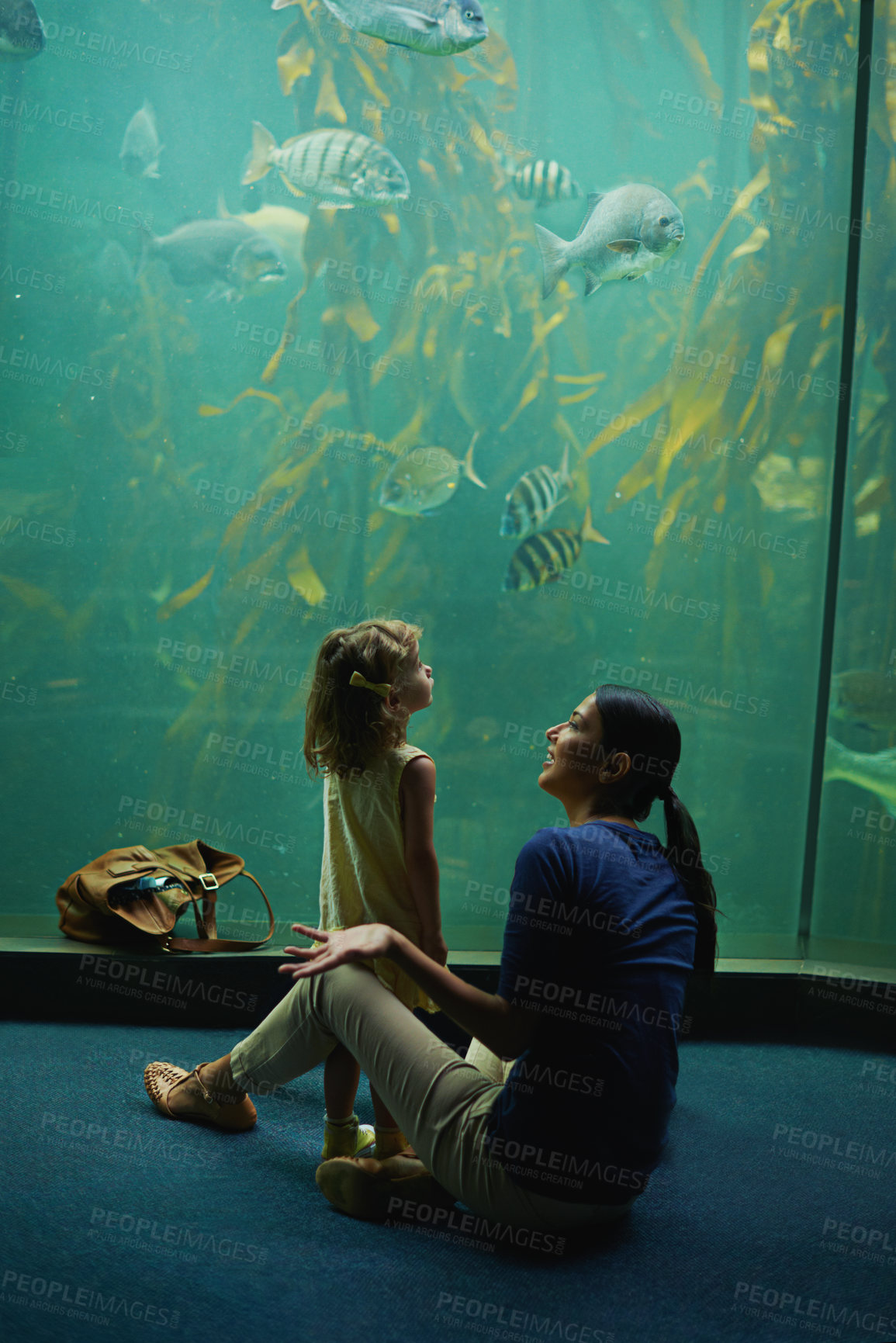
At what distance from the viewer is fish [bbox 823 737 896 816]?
3.69m

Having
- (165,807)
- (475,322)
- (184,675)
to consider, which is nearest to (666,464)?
(475,322)

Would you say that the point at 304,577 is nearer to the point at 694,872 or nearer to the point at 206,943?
the point at 206,943

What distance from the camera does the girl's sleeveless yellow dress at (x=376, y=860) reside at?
229 centimetres

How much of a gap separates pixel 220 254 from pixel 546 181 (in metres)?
1.40

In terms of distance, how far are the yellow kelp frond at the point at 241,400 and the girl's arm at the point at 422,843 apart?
2.82m

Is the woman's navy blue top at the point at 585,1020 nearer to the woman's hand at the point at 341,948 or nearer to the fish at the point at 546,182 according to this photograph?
the woman's hand at the point at 341,948

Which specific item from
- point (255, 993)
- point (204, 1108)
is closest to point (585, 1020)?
point (204, 1108)

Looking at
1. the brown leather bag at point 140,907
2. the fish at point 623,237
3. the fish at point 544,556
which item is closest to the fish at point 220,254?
the fish at point 623,237

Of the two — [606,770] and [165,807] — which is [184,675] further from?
[606,770]

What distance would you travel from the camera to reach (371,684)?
2.26 meters

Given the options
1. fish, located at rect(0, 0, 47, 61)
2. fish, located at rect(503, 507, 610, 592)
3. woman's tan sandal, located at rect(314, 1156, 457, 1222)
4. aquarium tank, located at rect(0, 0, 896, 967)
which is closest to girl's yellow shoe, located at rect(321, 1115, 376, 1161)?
woman's tan sandal, located at rect(314, 1156, 457, 1222)

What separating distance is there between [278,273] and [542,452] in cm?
154

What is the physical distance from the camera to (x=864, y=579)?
3867 millimetres

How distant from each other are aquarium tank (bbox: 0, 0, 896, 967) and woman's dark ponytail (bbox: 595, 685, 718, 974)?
1837 millimetres
